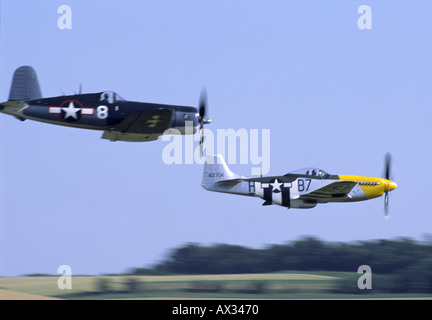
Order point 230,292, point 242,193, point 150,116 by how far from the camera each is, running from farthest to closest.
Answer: point 230,292, point 242,193, point 150,116

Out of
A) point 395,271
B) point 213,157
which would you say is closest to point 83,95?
point 213,157

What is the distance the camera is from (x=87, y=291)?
1642 inches

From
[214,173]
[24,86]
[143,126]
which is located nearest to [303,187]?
[214,173]

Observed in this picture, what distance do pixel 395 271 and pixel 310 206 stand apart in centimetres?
2409

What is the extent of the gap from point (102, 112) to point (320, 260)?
31960 mm

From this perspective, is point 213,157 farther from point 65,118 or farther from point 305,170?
point 65,118

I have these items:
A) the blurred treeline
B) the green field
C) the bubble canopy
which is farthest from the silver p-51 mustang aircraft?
the blurred treeline

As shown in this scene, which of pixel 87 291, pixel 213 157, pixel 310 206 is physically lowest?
pixel 87 291

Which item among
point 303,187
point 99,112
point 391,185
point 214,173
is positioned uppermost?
point 99,112

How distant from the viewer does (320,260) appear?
5869 centimetres

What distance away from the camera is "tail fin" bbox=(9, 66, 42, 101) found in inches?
1200

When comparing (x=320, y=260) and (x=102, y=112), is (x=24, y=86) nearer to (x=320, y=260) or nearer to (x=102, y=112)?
(x=102, y=112)

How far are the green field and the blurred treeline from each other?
22.9ft
